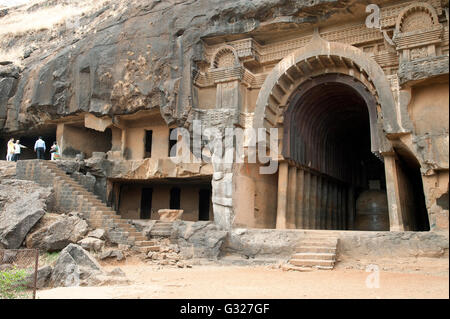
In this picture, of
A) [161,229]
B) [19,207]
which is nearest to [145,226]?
[161,229]

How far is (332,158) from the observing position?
20219 mm

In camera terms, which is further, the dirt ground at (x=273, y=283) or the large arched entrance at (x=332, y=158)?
the large arched entrance at (x=332, y=158)

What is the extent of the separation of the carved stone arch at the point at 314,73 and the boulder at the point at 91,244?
6.75 meters

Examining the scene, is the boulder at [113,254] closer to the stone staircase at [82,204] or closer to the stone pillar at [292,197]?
the stone staircase at [82,204]

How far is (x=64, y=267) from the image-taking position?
9.86 m

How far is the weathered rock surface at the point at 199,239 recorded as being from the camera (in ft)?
45.5

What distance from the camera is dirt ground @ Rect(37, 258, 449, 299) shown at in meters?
7.63

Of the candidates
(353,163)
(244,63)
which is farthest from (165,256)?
(353,163)

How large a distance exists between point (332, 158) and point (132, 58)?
1029cm

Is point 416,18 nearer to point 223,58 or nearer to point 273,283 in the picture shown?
point 223,58

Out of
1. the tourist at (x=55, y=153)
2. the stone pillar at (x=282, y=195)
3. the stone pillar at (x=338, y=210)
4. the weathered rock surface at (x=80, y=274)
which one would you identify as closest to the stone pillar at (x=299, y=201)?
the stone pillar at (x=282, y=195)

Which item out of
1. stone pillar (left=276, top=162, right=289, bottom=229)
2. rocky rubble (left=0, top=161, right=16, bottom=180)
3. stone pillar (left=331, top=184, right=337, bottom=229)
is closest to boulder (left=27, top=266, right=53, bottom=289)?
stone pillar (left=276, top=162, right=289, bottom=229)

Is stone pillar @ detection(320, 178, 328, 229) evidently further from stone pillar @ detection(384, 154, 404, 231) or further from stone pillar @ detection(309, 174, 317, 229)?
stone pillar @ detection(384, 154, 404, 231)

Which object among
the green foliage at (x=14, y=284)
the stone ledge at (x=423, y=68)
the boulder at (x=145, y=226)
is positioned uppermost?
the stone ledge at (x=423, y=68)
